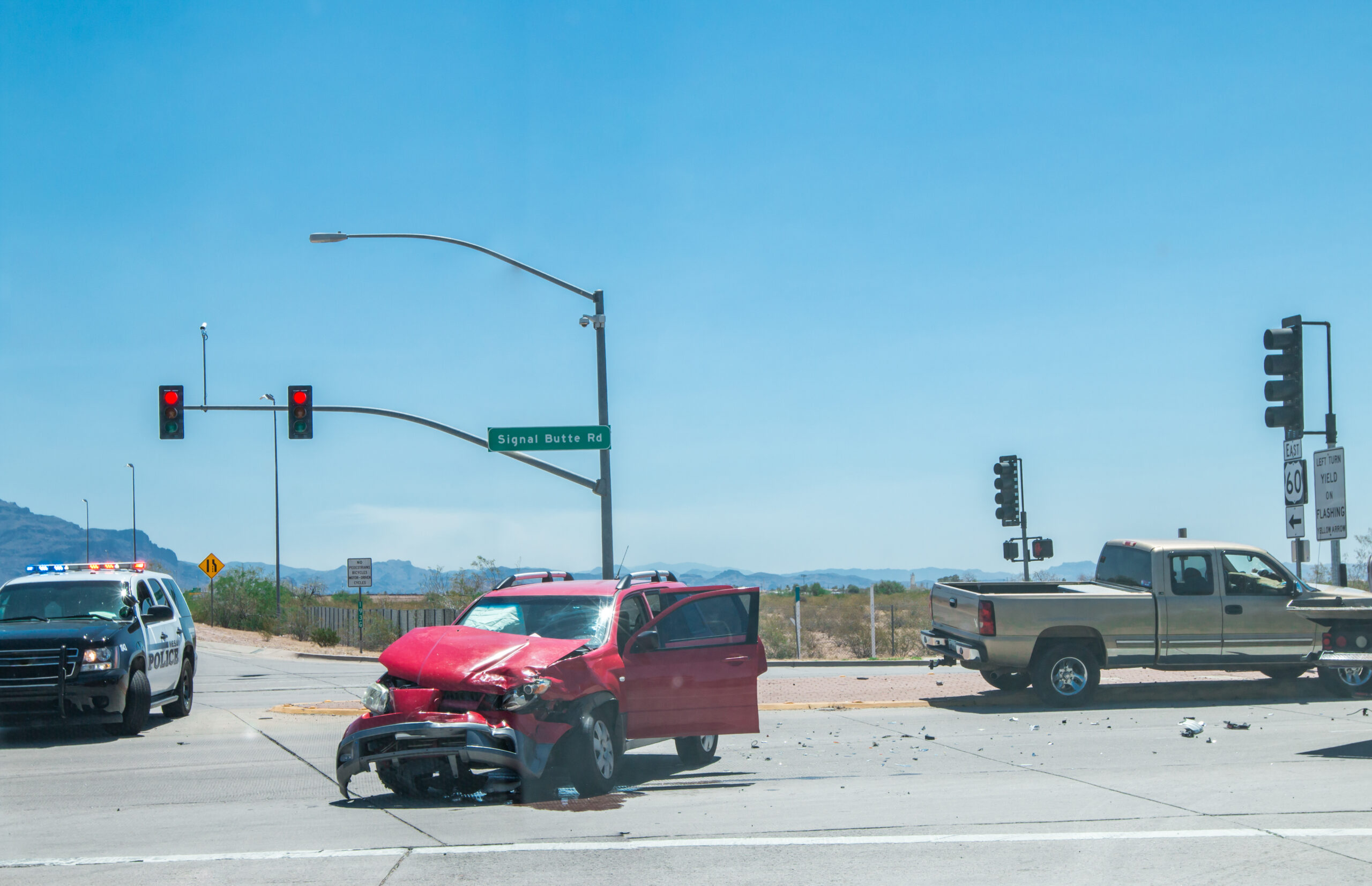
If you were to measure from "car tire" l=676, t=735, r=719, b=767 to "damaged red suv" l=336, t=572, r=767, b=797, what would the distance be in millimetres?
24

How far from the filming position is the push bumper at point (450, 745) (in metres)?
8.88

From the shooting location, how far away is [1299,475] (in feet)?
52.7

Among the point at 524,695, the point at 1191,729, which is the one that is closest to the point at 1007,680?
the point at 1191,729

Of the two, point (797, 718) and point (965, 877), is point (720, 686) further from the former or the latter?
point (797, 718)

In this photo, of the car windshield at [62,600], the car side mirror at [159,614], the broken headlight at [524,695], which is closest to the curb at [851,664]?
the car side mirror at [159,614]

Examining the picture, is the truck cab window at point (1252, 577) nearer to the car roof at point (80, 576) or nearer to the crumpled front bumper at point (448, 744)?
the crumpled front bumper at point (448, 744)

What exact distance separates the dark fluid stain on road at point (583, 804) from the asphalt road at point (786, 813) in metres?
0.03

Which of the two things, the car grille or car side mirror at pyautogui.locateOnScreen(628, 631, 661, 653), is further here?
the car grille

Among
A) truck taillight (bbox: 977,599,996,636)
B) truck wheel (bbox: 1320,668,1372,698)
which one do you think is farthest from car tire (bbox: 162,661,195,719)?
truck wheel (bbox: 1320,668,1372,698)

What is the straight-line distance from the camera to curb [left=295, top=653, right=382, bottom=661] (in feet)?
106

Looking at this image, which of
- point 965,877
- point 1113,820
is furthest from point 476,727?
point 1113,820

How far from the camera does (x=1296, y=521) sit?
1625cm

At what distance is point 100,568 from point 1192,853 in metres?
14.0

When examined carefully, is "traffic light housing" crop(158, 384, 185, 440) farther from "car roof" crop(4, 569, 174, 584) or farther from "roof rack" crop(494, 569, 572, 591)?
"roof rack" crop(494, 569, 572, 591)
